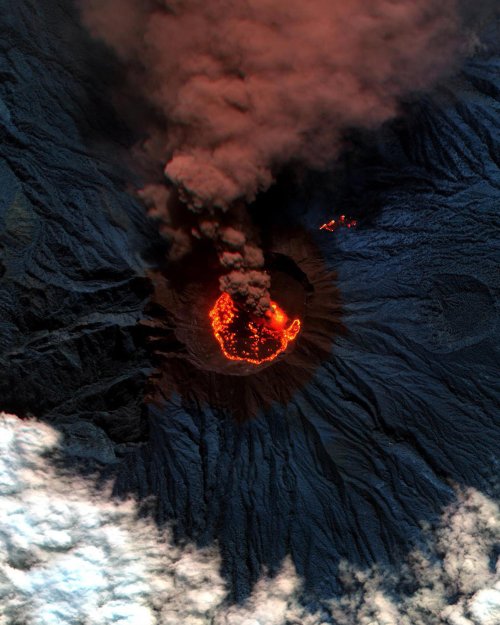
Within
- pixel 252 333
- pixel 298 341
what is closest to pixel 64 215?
pixel 252 333

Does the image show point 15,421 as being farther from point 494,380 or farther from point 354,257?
point 494,380

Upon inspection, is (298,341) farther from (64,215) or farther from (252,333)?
(64,215)

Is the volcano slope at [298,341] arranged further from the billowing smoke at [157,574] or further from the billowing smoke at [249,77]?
the billowing smoke at [249,77]

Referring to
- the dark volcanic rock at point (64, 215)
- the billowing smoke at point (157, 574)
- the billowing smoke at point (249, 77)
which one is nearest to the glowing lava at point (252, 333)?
the billowing smoke at point (249, 77)

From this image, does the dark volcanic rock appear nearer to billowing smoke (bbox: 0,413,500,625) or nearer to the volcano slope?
the volcano slope

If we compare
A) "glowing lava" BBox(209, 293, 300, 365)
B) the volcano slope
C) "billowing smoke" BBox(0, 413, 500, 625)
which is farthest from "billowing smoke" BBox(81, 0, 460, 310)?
"billowing smoke" BBox(0, 413, 500, 625)
